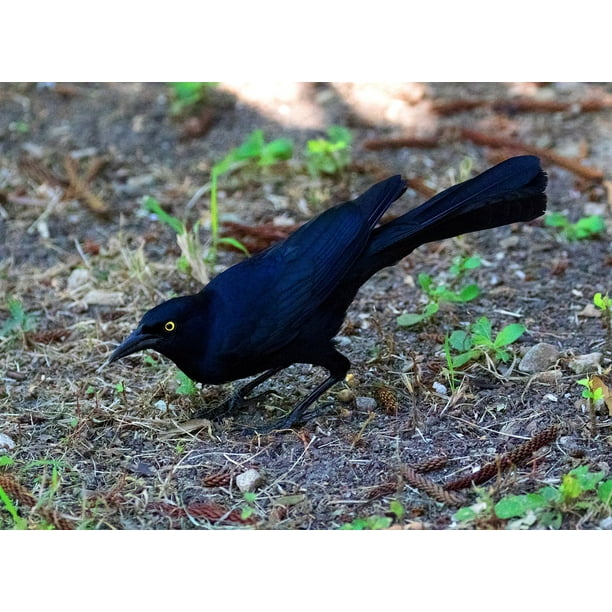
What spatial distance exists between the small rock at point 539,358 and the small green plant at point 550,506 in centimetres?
111

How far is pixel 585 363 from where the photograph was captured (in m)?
4.99

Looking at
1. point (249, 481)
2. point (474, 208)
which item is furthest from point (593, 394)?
point (249, 481)

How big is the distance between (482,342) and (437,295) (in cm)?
59

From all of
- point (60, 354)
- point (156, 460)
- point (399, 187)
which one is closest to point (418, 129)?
point (399, 187)

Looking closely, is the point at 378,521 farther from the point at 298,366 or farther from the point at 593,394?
the point at 298,366

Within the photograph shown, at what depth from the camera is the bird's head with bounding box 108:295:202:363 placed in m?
4.65

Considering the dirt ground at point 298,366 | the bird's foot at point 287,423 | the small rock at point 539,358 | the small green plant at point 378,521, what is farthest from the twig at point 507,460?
the bird's foot at point 287,423

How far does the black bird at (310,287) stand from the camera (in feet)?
15.4

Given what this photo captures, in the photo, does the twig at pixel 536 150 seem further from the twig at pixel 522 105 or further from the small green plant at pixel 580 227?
the small green plant at pixel 580 227

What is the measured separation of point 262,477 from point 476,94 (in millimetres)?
5146

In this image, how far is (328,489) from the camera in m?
4.28

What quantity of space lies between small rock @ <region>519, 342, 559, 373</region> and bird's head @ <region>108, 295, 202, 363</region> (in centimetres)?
173

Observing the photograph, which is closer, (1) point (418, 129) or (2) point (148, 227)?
(2) point (148, 227)

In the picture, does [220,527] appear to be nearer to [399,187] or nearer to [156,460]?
[156,460]
